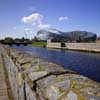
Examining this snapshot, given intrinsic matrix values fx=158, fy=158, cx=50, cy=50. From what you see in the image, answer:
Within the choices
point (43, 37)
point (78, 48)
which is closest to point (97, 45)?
point (78, 48)

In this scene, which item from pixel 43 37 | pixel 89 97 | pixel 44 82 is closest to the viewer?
pixel 89 97

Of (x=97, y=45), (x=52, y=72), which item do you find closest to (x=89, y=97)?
(x=52, y=72)

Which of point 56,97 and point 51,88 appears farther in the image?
point 51,88

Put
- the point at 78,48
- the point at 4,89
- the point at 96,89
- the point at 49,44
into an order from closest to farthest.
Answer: the point at 96,89
the point at 4,89
the point at 78,48
the point at 49,44

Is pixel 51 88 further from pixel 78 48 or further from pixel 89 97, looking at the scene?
pixel 78 48

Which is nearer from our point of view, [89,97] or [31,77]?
[89,97]

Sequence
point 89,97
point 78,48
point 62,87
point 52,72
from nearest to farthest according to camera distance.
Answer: point 89,97
point 62,87
point 52,72
point 78,48

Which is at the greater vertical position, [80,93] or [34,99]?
[80,93]

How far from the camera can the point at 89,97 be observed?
963 mm

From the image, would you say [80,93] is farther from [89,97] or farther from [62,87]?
[62,87]

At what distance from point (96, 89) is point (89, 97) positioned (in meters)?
0.15

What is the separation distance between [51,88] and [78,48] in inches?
2619

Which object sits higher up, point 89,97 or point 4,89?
point 89,97

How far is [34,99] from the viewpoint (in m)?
1.46
